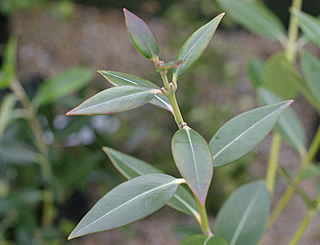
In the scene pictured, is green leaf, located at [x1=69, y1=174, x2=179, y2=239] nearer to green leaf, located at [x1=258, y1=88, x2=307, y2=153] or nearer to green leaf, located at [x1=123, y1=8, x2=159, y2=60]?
green leaf, located at [x1=123, y1=8, x2=159, y2=60]

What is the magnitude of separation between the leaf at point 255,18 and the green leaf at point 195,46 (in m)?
0.31

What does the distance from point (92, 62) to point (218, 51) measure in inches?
25.0

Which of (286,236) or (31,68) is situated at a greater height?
(31,68)

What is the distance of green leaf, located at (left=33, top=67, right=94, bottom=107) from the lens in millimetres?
751

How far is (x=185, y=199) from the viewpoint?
0.42 m

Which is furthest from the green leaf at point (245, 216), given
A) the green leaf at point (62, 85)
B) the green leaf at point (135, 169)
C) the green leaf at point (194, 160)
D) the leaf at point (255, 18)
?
the green leaf at point (62, 85)

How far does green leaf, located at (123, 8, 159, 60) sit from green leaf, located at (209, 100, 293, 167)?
9 centimetres

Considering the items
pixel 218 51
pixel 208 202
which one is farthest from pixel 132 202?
pixel 218 51

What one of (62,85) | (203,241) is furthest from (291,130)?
(62,85)

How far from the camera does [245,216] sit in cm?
42

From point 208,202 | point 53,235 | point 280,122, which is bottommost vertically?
point 208,202

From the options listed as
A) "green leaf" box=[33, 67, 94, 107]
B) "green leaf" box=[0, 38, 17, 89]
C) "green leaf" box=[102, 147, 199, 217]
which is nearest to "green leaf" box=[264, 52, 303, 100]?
"green leaf" box=[102, 147, 199, 217]

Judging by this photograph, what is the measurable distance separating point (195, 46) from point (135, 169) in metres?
0.16

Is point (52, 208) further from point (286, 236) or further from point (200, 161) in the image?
point (286, 236)
